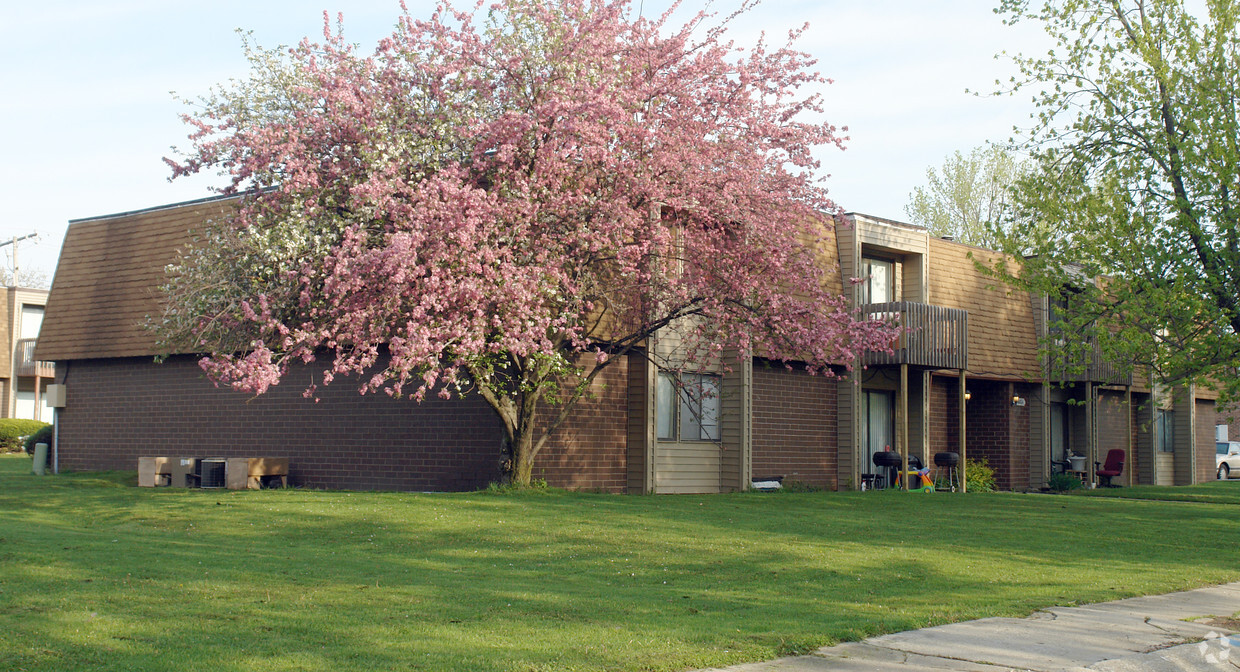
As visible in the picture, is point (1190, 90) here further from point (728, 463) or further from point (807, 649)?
point (807, 649)

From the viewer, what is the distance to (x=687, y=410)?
22234 millimetres

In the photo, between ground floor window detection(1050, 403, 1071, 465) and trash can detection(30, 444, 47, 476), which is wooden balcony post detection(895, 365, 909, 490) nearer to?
ground floor window detection(1050, 403, 1071, 465)

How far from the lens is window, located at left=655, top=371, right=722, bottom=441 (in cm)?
2163

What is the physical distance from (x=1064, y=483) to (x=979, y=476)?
237cm

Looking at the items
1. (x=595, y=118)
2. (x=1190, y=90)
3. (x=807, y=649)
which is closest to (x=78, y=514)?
(x=595, y=118)

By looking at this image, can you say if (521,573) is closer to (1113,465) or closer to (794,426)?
(794,426)

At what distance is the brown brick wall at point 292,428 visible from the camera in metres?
20.3

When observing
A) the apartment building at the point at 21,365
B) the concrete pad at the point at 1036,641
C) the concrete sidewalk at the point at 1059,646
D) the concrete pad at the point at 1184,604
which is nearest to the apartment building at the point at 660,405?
the concrete pad at the point at 1184,604

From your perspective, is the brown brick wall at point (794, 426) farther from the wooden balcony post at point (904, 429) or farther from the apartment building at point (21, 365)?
the apartment building at point (21, 365)

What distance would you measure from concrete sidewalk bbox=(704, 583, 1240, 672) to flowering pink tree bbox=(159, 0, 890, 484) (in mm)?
7905

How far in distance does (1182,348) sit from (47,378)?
134 feet

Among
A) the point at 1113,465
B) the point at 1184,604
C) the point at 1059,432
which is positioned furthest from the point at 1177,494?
the point at 1184,604

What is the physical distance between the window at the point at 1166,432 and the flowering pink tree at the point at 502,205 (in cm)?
2044

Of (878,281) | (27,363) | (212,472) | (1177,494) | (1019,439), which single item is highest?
(878,281)
